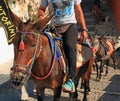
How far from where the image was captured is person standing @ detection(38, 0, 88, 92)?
5684mm

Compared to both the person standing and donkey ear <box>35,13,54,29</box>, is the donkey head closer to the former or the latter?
donkey ear <box>35,13,54,29</box>

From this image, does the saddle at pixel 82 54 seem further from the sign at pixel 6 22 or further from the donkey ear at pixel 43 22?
the sign at pixel 6 22

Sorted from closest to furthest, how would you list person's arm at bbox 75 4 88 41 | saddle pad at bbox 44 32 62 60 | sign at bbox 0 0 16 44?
1. saddle pad at bbox 44 32 62 60
2. person's arm at bbox 75 4 88 41
3. sign at bbox 0 0 16 44

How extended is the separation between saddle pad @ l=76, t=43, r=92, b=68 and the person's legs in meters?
0.52

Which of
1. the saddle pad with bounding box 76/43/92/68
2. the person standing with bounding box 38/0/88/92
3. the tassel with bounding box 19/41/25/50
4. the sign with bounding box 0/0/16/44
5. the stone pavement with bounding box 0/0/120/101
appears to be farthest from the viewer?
the sign with bounding box 0/0/16/44

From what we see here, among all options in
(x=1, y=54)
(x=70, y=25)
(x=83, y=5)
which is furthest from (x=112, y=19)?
(x=70, y=25)

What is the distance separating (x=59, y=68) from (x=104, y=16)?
15.3 meters

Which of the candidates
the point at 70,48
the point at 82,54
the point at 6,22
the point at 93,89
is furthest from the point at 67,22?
the point at 6,22

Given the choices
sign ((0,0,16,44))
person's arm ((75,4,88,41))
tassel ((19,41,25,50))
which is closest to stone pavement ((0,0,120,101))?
sign ((0,0,16,44))

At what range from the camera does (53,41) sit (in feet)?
17.8

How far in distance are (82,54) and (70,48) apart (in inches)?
37.1

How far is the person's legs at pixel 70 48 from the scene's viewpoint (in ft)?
18.8

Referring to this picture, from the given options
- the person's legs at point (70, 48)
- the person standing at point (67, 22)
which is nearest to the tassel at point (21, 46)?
the person standing at point (67, 22)

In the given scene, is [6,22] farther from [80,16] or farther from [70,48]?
[70,48]
